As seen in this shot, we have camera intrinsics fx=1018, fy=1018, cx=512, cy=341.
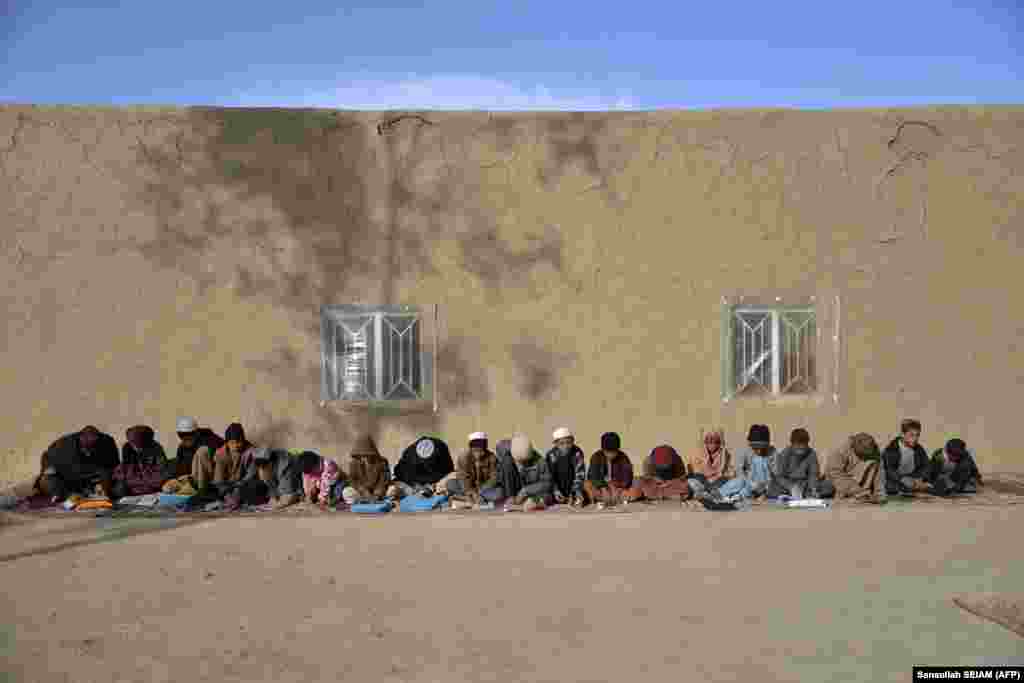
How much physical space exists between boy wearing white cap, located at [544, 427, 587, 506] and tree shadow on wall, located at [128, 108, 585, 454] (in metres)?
0.94

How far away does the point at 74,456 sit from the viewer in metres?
8.13

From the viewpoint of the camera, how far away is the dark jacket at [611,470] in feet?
26.6

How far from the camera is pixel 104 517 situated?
737 cm

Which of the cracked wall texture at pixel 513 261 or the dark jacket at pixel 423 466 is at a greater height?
the cracked wall texture at pixel 513 261

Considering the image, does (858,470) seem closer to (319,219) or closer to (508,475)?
(508,475)

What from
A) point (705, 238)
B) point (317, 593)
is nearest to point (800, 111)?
point (705, 238)

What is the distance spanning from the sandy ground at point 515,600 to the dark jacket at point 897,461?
3.53 ft

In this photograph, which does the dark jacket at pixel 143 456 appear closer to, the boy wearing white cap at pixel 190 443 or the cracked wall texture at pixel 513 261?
the boy wearing white cap at pixel 190 443

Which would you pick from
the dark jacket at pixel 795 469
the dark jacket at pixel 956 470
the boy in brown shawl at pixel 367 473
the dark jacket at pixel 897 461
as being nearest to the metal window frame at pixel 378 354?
the boy in brown shawl at pixel 367 473

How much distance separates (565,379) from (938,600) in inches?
179

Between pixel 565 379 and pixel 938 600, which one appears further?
pixel 565 379

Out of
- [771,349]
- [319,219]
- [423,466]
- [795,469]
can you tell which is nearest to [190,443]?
[423,466]

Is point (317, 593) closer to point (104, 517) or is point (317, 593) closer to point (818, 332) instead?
point (104, 517)

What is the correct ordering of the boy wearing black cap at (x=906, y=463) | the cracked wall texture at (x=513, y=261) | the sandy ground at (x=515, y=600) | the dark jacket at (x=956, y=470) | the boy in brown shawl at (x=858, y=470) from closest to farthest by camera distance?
the sandy ground at (x=515, y=600) → the boy in brown shawl at (x=858, y=470) → the boy wearing black cap at (x=906, y=463) → the dark jacket at (x=956, y=470) → the cracked wall texture at (x=513, y=261)
